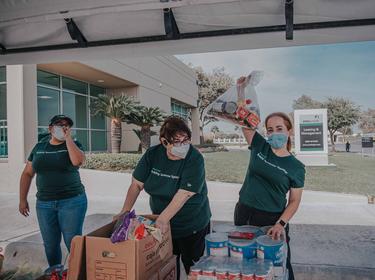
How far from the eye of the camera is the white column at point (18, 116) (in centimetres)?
966

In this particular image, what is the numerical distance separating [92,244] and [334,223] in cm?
539

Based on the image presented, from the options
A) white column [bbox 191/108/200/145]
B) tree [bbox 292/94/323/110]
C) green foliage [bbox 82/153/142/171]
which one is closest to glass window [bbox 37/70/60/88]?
green foliage [bbox 82/153/142/171]

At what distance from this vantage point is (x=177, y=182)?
6.76 ft

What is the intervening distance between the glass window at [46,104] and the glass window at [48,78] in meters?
0.23

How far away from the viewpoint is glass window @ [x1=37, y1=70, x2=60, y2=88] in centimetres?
1174

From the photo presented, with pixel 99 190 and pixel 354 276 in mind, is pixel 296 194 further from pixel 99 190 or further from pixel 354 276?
pixel 99 190

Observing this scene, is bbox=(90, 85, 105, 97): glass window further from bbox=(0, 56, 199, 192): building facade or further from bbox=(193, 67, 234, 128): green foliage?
bbox=(193, 67, 234, 128): green foliage

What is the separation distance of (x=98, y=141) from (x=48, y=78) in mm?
3854

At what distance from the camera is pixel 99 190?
32.8ft

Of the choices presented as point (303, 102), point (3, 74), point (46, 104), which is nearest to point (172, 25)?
point (3, 74)

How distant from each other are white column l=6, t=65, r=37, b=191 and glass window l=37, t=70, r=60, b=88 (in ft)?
5.66

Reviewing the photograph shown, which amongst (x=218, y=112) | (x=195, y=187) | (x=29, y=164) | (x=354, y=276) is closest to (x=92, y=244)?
(x=195, y=187)

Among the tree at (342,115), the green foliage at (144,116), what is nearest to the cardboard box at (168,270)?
the green foliage at (144,116)

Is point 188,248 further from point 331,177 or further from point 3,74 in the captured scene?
point 331,177
